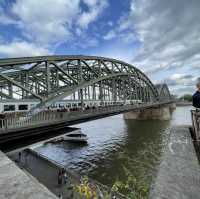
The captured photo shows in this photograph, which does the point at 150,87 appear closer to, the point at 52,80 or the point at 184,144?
the point at 52,80

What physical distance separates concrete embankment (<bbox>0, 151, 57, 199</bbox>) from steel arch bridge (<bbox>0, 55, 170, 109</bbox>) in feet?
54.9

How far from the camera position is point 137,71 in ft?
198

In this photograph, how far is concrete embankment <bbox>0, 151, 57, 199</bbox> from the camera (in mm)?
2771

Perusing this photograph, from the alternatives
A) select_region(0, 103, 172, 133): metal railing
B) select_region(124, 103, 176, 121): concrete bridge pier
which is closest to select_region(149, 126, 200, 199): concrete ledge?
select_region(0, 103, 172, 133): metal railing

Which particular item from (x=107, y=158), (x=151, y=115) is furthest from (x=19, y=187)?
(x=151, y=115)

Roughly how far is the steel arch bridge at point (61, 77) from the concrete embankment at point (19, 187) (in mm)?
16729

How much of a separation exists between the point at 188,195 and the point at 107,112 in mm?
20221

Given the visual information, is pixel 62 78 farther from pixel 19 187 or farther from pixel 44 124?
pixel 19 187

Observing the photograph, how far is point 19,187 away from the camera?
304cm

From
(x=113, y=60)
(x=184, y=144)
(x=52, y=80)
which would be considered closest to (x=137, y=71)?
(x=113, y=60)

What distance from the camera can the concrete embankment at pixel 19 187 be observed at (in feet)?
9.09

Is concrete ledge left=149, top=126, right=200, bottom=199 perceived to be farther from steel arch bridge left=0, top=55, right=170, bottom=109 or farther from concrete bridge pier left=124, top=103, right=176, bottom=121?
concrete bridge pier left=124, top=103, right=176, bottom=121

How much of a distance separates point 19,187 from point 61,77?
4295 cm

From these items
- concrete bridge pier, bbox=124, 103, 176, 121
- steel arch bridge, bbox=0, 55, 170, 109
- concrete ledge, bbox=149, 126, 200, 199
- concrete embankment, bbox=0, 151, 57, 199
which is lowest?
concrete bridge pier, bbox=124, 103, 176, 121
